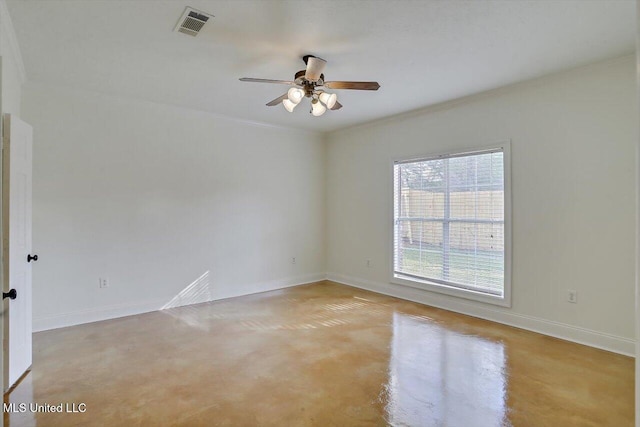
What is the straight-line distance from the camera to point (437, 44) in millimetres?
2828

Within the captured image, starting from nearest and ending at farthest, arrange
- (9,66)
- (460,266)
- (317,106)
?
(9,66) → (317,106) → (460,266)

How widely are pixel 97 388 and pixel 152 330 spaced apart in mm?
1198

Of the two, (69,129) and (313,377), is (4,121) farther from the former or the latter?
(313,377)

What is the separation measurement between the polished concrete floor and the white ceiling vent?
8.80 feet

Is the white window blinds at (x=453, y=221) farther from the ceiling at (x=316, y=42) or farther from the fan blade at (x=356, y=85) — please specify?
the fan blade at (x=356, y=85)

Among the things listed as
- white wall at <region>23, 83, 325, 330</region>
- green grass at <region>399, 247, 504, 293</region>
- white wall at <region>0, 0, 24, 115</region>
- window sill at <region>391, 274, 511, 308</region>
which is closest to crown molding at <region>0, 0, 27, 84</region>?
white wall at <region>0, 0, 24, 115</region>

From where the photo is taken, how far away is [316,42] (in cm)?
280

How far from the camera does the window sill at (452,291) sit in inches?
153

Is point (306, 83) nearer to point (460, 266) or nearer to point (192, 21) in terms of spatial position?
point (192, 21)

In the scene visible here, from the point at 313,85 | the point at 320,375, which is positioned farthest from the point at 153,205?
the point at 320,375

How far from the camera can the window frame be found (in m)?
3.84

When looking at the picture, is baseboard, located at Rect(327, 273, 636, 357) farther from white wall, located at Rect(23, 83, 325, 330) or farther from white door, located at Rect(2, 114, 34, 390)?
white door, located at Rect(2, 114, 34, 390)

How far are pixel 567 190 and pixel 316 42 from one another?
9.25ft

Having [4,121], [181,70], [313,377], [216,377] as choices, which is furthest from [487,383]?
[4,121]
